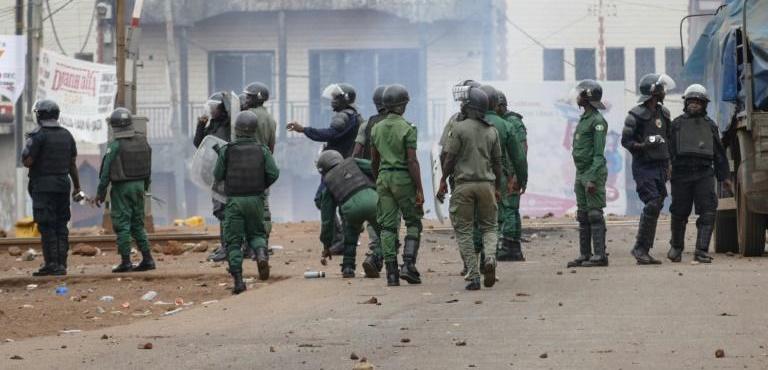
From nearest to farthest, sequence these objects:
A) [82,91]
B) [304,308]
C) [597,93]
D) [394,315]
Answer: [394,315], [304,308], [597,93], [82,91]

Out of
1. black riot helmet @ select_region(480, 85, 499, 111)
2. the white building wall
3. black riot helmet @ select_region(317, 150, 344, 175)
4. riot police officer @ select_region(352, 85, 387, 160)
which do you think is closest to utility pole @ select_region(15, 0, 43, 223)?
the white building wall

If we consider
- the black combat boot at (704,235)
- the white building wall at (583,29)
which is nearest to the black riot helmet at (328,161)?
the black combat boot at (704,235)

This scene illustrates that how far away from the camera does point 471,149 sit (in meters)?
13.2

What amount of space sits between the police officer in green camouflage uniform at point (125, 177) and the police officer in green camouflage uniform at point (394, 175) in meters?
3.82

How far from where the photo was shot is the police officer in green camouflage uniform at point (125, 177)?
16.6m

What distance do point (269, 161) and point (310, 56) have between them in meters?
31.1

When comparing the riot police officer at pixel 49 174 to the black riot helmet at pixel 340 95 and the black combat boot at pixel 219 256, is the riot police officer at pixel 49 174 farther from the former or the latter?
the black riot helmet at pixel 340 95

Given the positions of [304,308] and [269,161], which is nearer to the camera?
[304,308]

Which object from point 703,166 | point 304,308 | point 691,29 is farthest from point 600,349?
point 691,29

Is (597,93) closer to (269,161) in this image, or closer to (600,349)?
(269,161)

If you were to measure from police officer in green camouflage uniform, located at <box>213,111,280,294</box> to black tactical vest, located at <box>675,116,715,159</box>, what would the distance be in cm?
398

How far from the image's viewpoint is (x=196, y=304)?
14227mm

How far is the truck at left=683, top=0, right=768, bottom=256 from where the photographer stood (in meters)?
15.8

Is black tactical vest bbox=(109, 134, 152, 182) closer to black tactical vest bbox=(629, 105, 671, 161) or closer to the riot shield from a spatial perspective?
the riot shield
